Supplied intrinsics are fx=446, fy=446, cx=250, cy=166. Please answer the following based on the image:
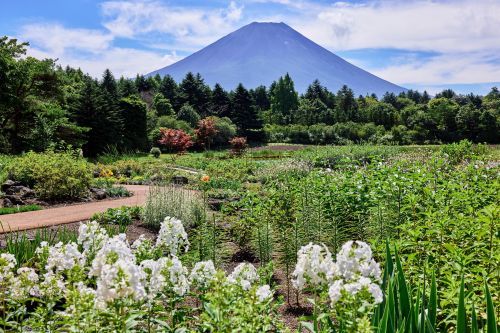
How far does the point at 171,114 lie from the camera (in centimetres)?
3947

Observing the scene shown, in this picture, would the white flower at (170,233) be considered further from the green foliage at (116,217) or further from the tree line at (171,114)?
the tree line at (171,114)

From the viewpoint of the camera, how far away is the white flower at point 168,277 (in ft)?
6.56

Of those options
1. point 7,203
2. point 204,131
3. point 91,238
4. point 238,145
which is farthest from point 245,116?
point 91,238

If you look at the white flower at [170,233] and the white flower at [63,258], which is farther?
the white flower at [170,233]

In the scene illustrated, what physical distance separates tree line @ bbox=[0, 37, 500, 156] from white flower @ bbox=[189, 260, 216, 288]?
14359mm

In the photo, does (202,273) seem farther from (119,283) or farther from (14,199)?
(14,199)

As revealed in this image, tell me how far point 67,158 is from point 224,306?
35.4 feet

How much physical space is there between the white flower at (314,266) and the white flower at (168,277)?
587 mm

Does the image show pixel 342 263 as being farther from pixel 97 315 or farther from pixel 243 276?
pixel 97 315

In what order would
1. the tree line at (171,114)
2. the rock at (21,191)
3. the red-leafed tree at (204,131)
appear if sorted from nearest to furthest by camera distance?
the rock at (21,191)
the tree line at (171,114)
the red-leafed tree at (204,131)

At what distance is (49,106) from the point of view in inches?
765

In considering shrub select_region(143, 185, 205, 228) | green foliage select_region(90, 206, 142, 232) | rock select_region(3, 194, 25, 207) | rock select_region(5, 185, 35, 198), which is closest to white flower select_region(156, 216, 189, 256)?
shrub select_region(143, 185, 205, 228)

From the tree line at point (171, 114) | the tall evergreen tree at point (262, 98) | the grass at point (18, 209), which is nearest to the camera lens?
the grass at point (18, 209)

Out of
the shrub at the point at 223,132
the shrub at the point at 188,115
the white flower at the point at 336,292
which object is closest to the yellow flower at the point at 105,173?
the white flower at the point at 336,292
